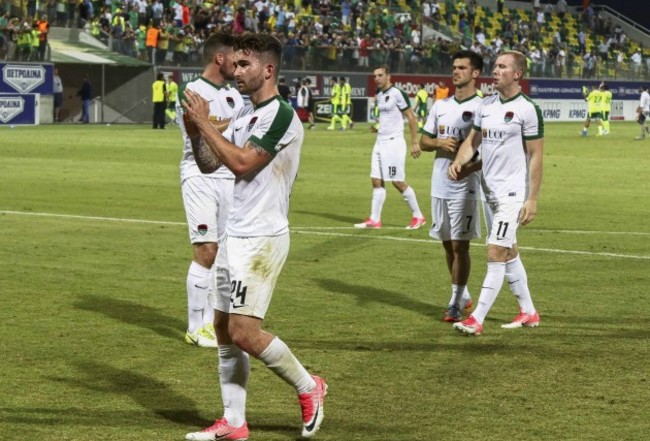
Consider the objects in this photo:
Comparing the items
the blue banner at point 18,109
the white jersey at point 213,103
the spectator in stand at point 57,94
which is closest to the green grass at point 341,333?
the white jersey at point 213,103

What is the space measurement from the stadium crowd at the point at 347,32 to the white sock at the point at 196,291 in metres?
39.8

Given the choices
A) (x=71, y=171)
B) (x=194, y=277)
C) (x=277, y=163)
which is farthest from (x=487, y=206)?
(x=71, y=171)

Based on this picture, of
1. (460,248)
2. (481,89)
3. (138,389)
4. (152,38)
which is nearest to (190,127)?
(138,389)

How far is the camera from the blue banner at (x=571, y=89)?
Answer: 72.1 meters

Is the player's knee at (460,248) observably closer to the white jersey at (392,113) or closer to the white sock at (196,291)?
the white sock at (196,291)

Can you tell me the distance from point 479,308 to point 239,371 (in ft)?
13.1

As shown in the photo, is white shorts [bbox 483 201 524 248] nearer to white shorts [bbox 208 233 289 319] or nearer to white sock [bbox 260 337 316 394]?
white sock [bbox 260 337 316 394]

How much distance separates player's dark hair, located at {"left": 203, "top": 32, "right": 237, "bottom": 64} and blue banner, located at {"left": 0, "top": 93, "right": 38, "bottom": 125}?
38.7 metres

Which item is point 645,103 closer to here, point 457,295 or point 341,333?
point 457,295

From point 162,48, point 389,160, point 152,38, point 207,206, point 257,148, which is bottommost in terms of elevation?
point 389,160

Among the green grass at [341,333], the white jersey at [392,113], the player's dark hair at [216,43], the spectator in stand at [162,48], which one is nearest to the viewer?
the green grass at [341,333]

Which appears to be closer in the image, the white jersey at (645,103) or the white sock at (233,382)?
the white sock at (233,382)

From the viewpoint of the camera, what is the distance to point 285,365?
23.9 ft

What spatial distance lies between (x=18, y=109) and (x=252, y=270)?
4290 centimetres
